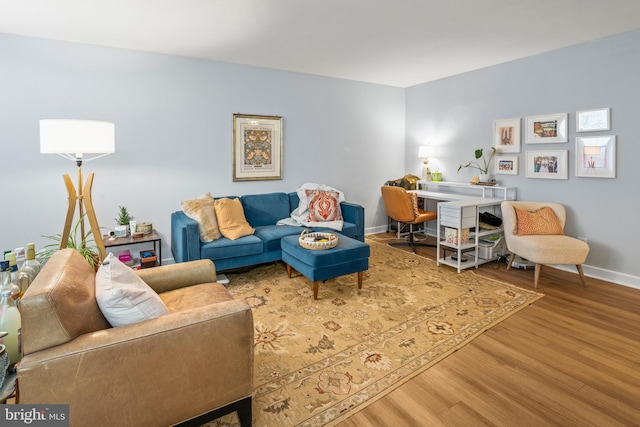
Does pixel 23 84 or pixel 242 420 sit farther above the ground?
pixel 23 84

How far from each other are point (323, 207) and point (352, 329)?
6.45 ft

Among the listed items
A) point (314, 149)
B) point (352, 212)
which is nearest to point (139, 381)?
point (352, 212)

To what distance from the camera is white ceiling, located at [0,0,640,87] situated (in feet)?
8.66

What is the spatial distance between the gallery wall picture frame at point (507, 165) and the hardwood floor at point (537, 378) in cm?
188

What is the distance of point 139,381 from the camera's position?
1.32 m

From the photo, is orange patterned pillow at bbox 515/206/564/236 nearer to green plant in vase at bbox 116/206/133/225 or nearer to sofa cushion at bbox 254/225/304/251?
sofa cushion at bbox 254/225/304/251

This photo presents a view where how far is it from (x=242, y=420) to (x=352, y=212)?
3008 mm

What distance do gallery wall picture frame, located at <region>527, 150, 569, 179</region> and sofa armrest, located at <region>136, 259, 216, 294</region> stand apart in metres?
3.76

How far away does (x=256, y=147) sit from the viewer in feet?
14.6

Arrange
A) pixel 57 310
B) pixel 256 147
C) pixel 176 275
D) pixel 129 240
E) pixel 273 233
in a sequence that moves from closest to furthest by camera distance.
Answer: pixel 57 310 → pixel 176 275 → pixel 129 240 → pixel 273 233 → pixel 256 147

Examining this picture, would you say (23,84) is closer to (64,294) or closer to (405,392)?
(64,294)

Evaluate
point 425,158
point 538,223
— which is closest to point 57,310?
point 538,223

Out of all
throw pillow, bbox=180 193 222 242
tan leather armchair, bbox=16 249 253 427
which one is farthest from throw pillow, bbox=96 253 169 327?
throw pillow, bbox=180 193 222 242

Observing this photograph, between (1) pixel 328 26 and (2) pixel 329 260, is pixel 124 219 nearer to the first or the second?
(2) pixel 329 260
